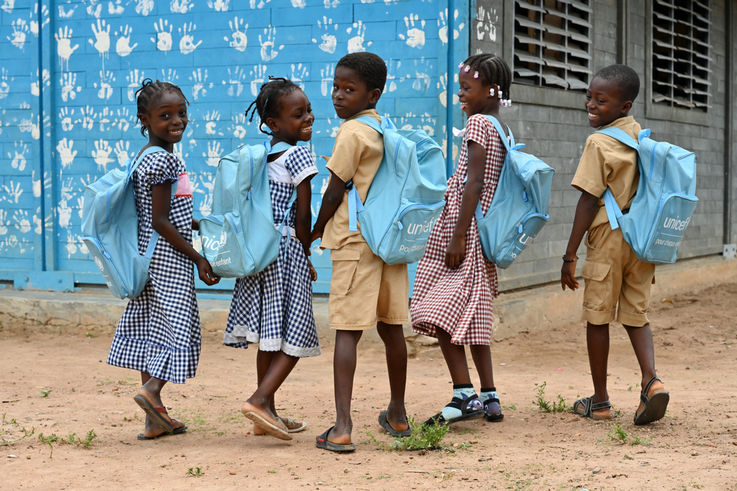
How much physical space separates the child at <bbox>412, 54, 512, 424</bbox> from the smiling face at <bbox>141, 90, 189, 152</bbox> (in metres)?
1.41

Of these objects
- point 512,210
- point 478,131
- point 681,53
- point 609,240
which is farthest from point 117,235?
point 681,53

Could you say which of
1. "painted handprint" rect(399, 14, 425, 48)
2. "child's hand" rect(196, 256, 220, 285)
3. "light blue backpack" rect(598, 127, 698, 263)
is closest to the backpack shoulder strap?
"light blue backpack" rect(598, 127, 698, 263)

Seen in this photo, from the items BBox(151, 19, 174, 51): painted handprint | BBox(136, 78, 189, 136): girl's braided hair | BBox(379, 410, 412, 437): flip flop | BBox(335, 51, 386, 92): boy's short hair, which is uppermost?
BBox(151, 19, 174, 51): painted handprint

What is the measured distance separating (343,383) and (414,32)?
11.4 ft

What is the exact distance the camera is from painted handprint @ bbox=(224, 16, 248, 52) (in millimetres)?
7418

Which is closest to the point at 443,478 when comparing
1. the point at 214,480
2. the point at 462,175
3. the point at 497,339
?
the point at 214,480

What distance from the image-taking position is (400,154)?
4.20 metres

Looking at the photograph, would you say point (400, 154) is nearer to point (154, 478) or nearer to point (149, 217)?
point (149, 217)

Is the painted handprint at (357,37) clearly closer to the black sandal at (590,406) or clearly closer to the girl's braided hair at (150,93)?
the girl's braided hair at (150,93)

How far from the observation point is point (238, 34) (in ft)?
24.4

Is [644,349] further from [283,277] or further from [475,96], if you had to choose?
[283,277]

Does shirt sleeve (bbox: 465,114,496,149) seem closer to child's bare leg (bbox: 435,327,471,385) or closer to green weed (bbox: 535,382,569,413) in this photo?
child's bare leg (bbox: 435,327,471,385)

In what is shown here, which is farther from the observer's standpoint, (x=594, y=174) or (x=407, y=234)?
(x=594, y=174)

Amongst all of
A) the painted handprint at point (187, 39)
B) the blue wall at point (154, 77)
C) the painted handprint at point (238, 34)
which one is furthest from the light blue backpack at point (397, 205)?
the painted handprint at point (187, 39)
